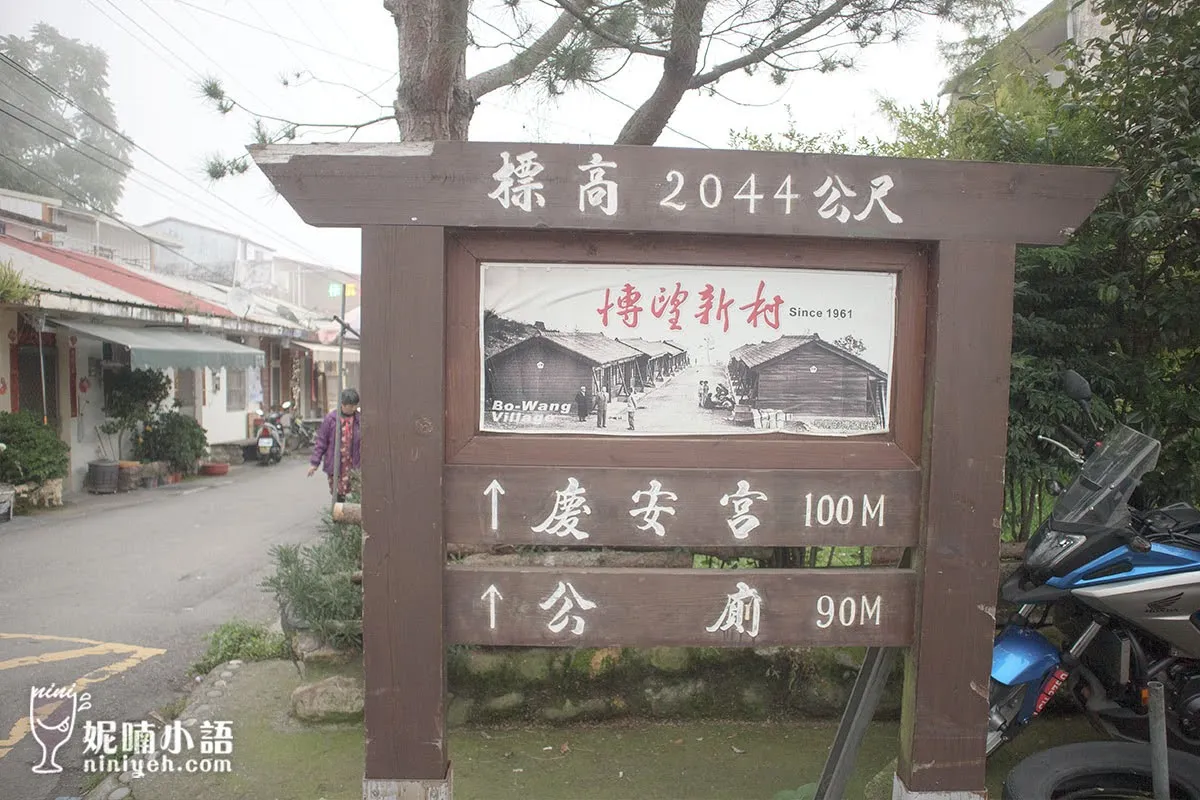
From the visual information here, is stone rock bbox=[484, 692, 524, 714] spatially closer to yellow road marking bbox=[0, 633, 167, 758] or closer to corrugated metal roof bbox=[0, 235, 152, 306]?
yellow road marking bbox=[0, 633, 167, 758]

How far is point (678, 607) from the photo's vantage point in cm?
225

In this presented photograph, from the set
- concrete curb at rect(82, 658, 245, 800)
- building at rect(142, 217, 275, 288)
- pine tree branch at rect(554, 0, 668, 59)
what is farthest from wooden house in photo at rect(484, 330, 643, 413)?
building at rect(142, 217, 275, 288)

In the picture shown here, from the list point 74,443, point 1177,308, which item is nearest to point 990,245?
point 1177,308

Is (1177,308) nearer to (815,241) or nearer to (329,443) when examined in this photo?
(815,241)

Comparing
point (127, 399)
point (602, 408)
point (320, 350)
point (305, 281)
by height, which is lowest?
point (127, 399)

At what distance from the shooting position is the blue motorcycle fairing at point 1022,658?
258 centimetres

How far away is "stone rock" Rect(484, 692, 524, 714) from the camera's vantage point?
146 inches

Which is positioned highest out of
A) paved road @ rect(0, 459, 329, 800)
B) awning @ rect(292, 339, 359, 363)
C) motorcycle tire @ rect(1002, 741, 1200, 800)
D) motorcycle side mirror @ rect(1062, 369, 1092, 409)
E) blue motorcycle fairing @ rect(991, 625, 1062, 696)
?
awning @ rect(292, 339, 359, 363)

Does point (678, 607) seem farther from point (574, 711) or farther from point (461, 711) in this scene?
point (461, 711)

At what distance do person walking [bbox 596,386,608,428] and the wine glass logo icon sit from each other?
3.11 meters

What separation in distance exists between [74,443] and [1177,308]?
1341 cm

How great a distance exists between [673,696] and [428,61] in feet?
11.3

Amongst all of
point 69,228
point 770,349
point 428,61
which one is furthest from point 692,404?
point 69,228

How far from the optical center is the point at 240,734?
11.8ft
